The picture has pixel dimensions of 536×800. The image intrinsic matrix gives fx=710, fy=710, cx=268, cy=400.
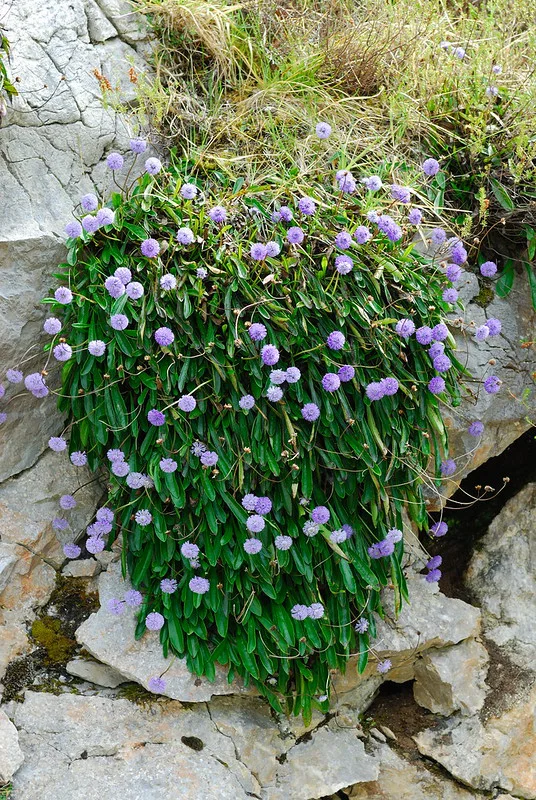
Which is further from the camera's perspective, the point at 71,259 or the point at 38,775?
the point at 71,259

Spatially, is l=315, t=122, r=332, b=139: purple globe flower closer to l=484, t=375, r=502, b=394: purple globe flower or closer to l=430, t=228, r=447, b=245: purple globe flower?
l=430, t=228, r=447, b=245: purple globe flower

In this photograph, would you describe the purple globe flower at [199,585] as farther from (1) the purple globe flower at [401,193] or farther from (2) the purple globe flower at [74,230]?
(1) the purple globe flower at [401,193]

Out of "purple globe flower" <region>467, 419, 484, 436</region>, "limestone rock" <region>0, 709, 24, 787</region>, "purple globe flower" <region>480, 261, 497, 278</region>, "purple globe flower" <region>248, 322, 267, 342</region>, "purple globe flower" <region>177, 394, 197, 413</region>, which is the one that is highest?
"purple globe flower" <region>248, 322, 267, 342</region>

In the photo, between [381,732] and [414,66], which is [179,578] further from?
[414,66]

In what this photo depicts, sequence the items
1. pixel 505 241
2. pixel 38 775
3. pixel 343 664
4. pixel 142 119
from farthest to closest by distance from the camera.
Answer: pixel 505 241
pixel 142 119
pixel 343 664
pixel 38 775

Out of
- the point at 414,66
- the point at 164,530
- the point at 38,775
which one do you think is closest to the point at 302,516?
the point at 164,530

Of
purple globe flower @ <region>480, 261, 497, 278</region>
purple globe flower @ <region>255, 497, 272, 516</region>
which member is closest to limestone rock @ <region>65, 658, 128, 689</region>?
purple globe flower @ <region>255, 497, 272, 516</region>

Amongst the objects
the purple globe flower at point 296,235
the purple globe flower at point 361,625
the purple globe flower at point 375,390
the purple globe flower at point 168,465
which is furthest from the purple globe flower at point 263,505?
the purple globe flower at point 296,235
